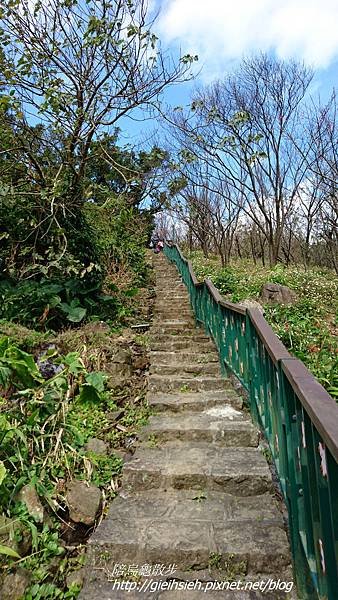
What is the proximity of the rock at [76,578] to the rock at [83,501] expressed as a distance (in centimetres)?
29

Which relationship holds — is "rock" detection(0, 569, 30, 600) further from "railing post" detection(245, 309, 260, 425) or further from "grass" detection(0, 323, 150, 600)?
"railing post" detection(245, 309, 260, 425)

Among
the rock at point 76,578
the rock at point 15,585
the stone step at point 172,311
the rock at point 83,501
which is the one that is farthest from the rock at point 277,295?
the rock at point 15,585

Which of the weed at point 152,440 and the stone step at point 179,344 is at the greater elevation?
the stone step at point 179,344

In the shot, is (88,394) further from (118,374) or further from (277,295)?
(277,295)

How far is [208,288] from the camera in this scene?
558cm

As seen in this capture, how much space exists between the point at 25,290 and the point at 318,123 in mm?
10221

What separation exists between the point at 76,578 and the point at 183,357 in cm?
307

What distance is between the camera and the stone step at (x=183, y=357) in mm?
4781

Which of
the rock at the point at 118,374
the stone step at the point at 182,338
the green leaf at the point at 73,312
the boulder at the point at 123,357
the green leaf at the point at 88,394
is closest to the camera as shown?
the green leaf at the point at 88,394

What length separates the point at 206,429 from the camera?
3.16 m

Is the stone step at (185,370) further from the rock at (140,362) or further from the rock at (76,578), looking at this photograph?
the rock at (76,578)

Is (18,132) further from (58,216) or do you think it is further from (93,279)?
(93,279)

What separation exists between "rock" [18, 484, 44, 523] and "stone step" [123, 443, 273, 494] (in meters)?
0.65

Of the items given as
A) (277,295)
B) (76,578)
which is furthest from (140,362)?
(277,295)
